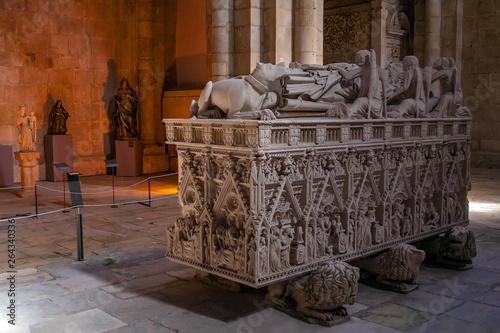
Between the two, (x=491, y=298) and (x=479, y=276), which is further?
(x=479, y=276)

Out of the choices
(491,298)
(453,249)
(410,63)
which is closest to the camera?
(491,298)

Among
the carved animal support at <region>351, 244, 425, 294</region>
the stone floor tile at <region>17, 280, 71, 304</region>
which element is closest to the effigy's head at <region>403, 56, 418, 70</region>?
the carved animal support at <region>351, 244, 425, 294</region>

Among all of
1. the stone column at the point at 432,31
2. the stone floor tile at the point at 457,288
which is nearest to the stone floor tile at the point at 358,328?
the stone floor tile at the point at 457,288

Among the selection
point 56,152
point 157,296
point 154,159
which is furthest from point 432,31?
point 157,296

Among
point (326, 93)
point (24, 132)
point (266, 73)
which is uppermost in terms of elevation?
point (266, 73)

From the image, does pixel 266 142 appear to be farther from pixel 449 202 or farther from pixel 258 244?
pixel 449 202

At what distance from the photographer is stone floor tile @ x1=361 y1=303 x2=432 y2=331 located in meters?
4.90

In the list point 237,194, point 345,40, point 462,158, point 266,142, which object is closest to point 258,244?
point 237,194

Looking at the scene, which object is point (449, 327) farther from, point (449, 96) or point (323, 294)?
point (449, 96)

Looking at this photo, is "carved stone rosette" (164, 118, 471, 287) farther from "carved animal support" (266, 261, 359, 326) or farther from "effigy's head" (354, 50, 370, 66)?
"effigy's head" (354, 50, 370, 66)

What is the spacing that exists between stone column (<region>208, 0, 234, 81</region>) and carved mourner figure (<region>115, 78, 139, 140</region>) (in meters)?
4.25

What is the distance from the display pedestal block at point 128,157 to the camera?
15.2 m

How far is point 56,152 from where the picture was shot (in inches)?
559

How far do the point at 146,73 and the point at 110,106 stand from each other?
1394 mm
